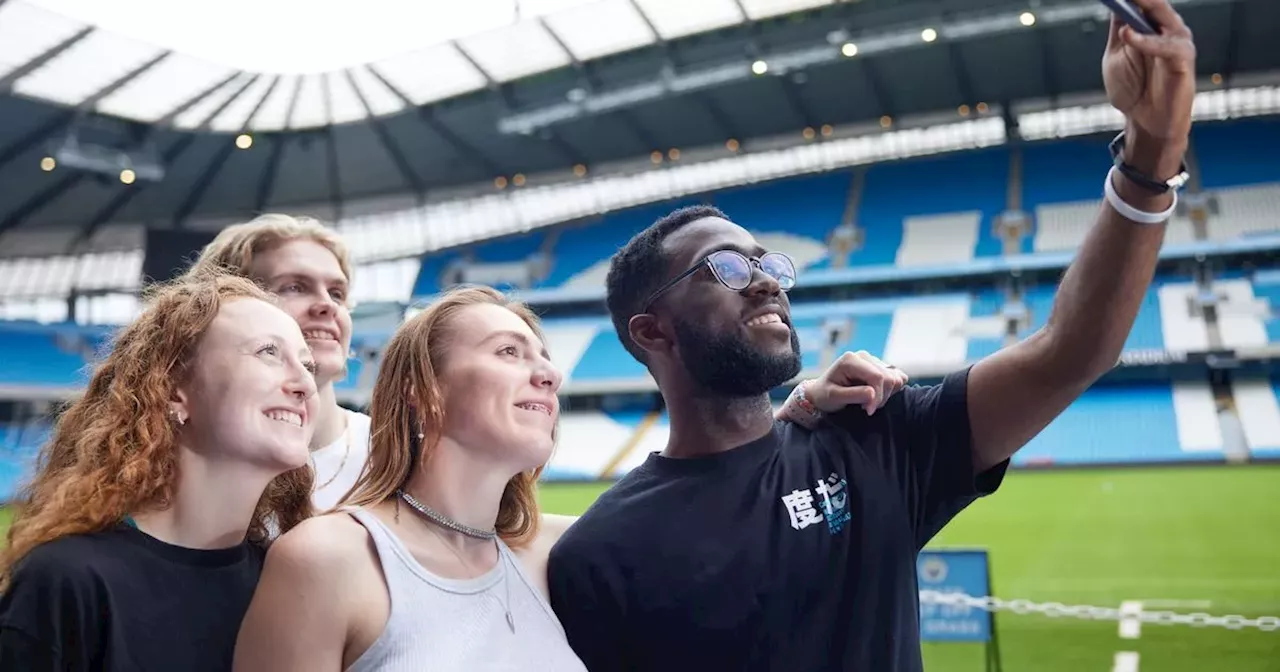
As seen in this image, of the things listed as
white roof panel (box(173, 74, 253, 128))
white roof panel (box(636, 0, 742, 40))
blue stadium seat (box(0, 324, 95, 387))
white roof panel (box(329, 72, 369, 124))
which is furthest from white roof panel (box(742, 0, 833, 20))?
blue stadium seat (box(0, 324, 95, 387))

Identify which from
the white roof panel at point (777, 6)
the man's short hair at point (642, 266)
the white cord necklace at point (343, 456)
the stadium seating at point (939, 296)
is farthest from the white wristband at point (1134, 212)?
the white roof panel at point (777, 6)

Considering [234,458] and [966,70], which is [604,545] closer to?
[234,458]

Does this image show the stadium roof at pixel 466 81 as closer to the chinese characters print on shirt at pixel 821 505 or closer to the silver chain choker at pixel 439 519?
the silver chain choker at pixel 439 519

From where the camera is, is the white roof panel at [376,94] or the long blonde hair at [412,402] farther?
the white roof panel at [376,94]

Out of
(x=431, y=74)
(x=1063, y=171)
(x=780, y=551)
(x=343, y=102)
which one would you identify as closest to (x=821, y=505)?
(x=780, y=551)

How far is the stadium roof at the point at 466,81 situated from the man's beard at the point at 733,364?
20919mm

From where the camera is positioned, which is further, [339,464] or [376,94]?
[376,94]

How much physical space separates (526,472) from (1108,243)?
1.53 meters

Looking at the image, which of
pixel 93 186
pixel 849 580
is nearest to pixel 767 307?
pixel 849 580

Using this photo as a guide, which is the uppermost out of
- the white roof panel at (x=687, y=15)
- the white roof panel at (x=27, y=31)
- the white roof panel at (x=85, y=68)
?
the white roof panel at (x=687, y=15)

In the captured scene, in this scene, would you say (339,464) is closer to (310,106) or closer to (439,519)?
(439,519)

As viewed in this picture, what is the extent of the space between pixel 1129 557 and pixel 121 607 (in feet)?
50.3

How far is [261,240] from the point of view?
148 inches

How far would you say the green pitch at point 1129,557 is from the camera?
31.3 feet
